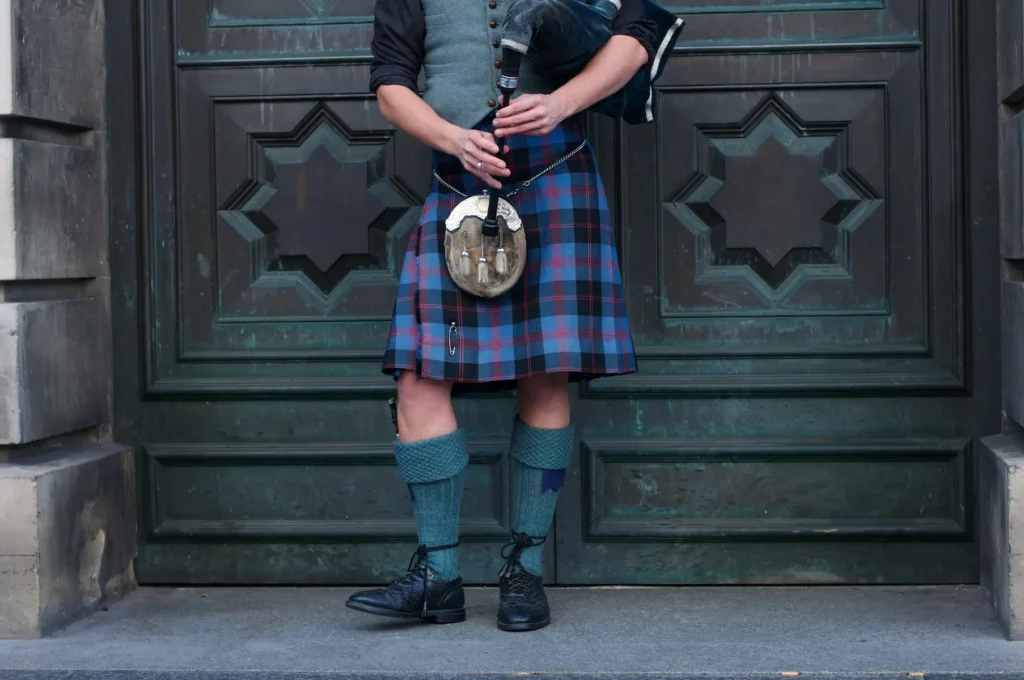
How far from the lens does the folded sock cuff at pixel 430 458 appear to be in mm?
2930

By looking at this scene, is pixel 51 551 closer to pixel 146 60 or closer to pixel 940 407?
pixel 146 60

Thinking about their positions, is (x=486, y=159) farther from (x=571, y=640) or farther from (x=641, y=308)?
(x=571, y=640)

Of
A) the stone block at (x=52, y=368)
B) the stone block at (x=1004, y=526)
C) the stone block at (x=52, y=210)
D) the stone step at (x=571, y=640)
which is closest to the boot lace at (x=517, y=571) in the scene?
the stone step at (x=571, y=640)

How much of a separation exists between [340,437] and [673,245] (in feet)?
3.35

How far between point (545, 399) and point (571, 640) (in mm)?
549

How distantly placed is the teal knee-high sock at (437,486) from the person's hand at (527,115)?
697 millimetres

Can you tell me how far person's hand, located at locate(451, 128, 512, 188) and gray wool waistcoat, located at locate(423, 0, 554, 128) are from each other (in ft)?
0.37

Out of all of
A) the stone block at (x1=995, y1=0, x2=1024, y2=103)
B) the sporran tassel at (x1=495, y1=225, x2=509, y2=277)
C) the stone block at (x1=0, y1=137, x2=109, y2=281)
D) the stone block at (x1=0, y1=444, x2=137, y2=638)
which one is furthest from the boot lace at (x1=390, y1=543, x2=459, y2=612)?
the stone block at (x1=995, y1=0, x2=1024, y2=103)

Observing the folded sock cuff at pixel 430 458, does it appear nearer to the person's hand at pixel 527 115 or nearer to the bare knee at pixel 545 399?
the bare knee at pixel 545 399

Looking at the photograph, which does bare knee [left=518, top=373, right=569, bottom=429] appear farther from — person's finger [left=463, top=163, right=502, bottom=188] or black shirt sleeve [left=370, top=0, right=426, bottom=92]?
black shirt sleeve [left=370, top=0, right=426, bottom=92]

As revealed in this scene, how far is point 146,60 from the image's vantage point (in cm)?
350

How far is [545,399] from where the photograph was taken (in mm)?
3031

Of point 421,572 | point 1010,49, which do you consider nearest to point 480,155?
point 421,572

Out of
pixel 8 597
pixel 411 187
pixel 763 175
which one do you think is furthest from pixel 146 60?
pixel 763 175
